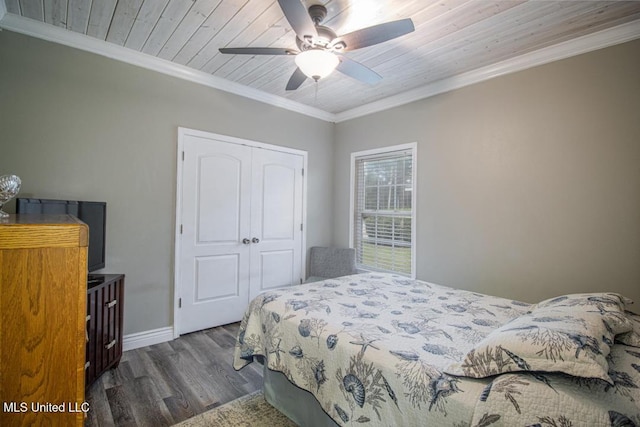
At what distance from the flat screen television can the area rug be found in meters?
1.41

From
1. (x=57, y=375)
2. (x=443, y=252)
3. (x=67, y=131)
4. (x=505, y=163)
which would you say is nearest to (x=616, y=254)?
(x=505, y=163)

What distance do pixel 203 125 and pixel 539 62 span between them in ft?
10.4

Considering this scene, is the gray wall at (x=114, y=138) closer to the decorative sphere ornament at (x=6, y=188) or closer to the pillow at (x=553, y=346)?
the decorative sphere ornament at (x=6, y=188)

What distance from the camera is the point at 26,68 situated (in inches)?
90.9

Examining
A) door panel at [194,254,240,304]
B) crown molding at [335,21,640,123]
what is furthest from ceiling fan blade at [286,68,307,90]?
door panel at [194,254,240,304]

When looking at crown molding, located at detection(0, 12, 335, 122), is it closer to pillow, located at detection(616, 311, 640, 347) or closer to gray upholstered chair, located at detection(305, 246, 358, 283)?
gray upholstered chair, located at detection(305, 246, 358, 283)

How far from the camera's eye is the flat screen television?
1984mm

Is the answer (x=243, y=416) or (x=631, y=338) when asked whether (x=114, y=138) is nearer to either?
(x=243, y=416)

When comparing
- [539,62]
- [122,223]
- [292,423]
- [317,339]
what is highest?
[539,62]

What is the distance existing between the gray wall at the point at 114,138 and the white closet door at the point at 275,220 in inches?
25.2

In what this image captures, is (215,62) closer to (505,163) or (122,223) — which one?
(122,223)

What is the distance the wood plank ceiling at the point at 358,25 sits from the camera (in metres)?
2.00

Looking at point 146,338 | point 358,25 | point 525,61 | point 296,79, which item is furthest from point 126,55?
point 525,61

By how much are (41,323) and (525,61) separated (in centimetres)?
342
